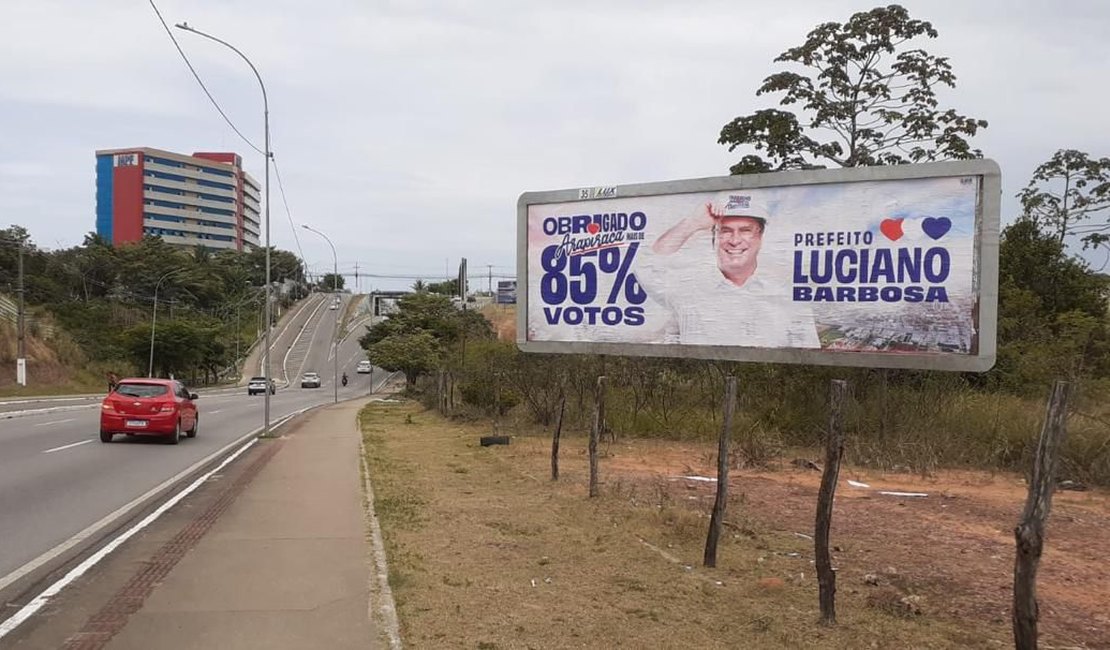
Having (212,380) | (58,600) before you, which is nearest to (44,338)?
(212,380)

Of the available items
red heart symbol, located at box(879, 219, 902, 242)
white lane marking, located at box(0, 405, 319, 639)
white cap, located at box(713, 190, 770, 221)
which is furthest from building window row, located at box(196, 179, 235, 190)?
red heart symbol, located at box(879, 219, 902, 242)

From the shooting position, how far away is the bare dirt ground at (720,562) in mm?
5641

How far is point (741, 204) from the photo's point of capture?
10773mm

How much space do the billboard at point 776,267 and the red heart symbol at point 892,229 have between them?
0.02m

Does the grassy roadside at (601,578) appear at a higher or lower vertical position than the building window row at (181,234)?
lower

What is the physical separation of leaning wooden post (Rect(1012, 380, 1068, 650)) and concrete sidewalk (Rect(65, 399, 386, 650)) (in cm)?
373

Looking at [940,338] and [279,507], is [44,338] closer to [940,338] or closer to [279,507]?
[279,507]

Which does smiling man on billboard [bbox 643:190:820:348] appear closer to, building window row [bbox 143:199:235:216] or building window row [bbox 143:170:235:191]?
building window row [bbox 143:170:235:191]

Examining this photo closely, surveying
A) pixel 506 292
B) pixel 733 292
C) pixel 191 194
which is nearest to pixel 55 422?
pixel 733 292

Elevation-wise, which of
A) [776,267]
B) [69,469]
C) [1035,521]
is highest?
[776,267]

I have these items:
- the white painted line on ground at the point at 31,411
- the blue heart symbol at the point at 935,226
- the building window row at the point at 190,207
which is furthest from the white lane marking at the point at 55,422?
the building window row at the point at 190,207

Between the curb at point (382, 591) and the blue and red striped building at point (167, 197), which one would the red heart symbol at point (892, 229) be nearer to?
the curb at point (382, 591)

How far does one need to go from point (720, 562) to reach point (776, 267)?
423 cm

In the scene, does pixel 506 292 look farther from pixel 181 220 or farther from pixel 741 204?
pixel 741 204
